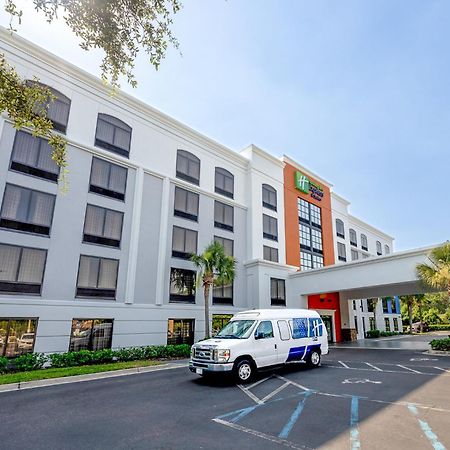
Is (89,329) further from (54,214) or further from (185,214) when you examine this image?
(185,214)

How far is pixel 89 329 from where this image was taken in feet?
57.9

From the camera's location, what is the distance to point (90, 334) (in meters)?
17.6

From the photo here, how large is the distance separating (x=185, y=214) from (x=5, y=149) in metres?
11.4

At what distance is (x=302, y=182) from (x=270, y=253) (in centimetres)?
968

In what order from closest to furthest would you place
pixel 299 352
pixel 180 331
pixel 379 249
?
pixel 299 352, pixel 180 331, pixel 379 249

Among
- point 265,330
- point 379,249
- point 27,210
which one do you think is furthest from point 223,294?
point 379,249

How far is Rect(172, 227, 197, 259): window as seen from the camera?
73.7 ft

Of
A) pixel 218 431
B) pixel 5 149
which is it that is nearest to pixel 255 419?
pixel 218 431

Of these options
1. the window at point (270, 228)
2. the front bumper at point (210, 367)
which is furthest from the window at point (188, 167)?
the front bumper at point (210, 367)

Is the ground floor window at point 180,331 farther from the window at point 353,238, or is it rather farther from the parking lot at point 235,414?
the window at point 353,238

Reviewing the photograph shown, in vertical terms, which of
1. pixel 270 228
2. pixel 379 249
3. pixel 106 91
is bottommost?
pixel 270 228

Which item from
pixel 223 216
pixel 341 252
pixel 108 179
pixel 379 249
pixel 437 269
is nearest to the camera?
pixel 437 269

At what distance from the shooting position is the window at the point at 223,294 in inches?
941

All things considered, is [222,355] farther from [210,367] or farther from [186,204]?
[186,204]
